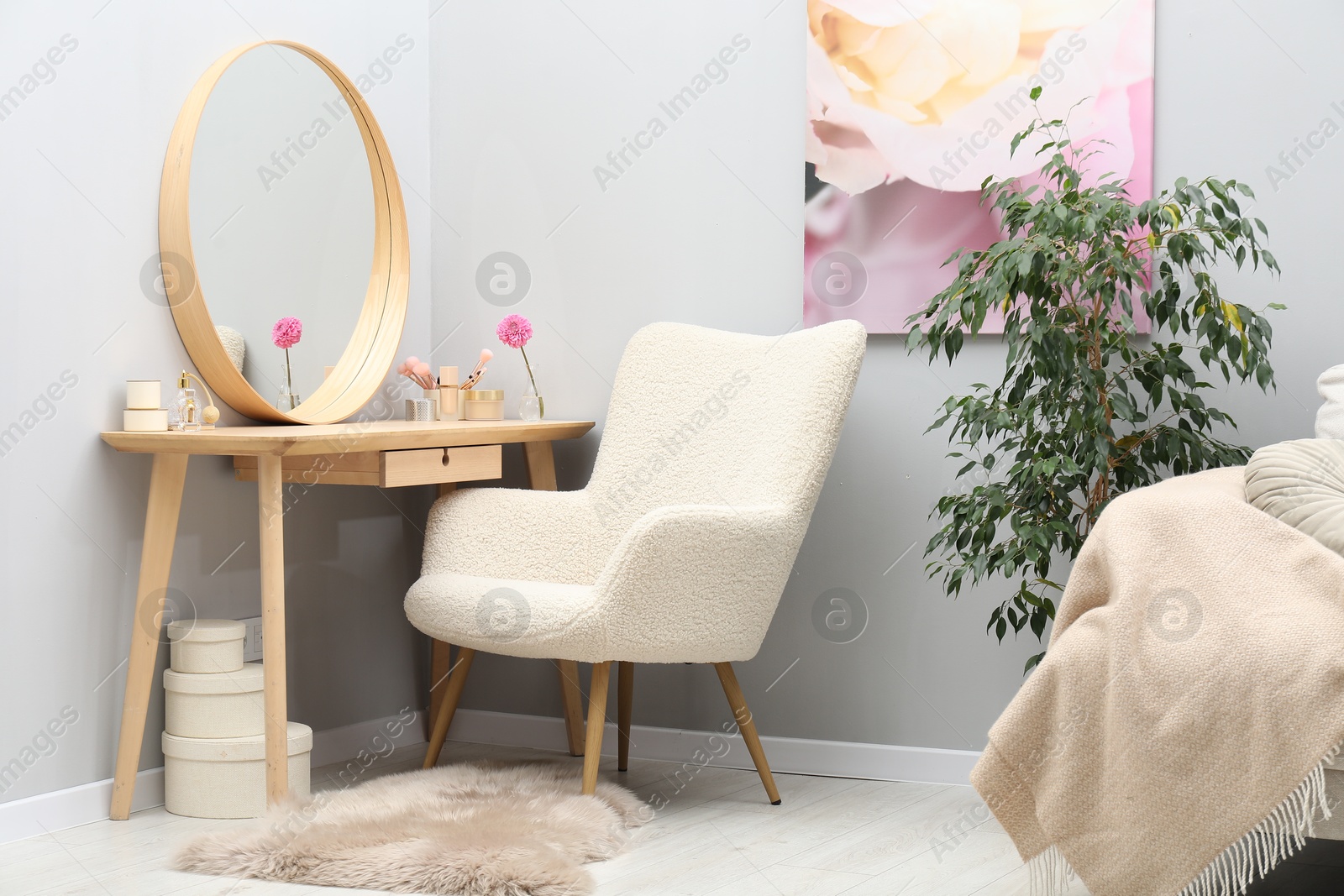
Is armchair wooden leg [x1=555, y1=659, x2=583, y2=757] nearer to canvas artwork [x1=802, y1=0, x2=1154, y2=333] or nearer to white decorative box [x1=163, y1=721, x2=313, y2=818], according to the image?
white decorative box [x1=163, y1=721, x2=313, y2=818]

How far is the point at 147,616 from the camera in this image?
2184 mm

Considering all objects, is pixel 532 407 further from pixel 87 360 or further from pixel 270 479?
pixel 87 360

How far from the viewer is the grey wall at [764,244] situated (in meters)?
2.20

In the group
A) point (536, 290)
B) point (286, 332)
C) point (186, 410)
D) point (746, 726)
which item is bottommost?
point (746, 726)

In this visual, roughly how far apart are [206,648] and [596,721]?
0.72 meters

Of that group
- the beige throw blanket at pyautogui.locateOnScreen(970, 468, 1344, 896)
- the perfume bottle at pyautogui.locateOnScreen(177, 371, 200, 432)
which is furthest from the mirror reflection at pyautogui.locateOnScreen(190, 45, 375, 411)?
the beige throw blanket at pyautogui.locateOnScreen(970, 468, 1344, 896)

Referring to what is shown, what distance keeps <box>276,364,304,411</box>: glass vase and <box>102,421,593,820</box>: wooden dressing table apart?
105 millimetres

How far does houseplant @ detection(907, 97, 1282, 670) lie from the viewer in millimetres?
1961

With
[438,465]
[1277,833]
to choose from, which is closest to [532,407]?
[438,465]

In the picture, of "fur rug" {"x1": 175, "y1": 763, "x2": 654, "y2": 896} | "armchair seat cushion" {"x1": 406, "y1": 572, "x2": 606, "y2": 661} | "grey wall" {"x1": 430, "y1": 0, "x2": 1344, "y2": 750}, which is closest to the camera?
"fur rug" {"x1": 175, "y1": 763, "x2": 654, "y2": 896}

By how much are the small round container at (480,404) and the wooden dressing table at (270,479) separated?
1.11 ft

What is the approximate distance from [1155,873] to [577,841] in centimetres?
90

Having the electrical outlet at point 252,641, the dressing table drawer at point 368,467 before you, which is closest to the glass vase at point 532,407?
the dressing table drawer at point 368,467

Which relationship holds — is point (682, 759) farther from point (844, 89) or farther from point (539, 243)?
point (844, 89)
